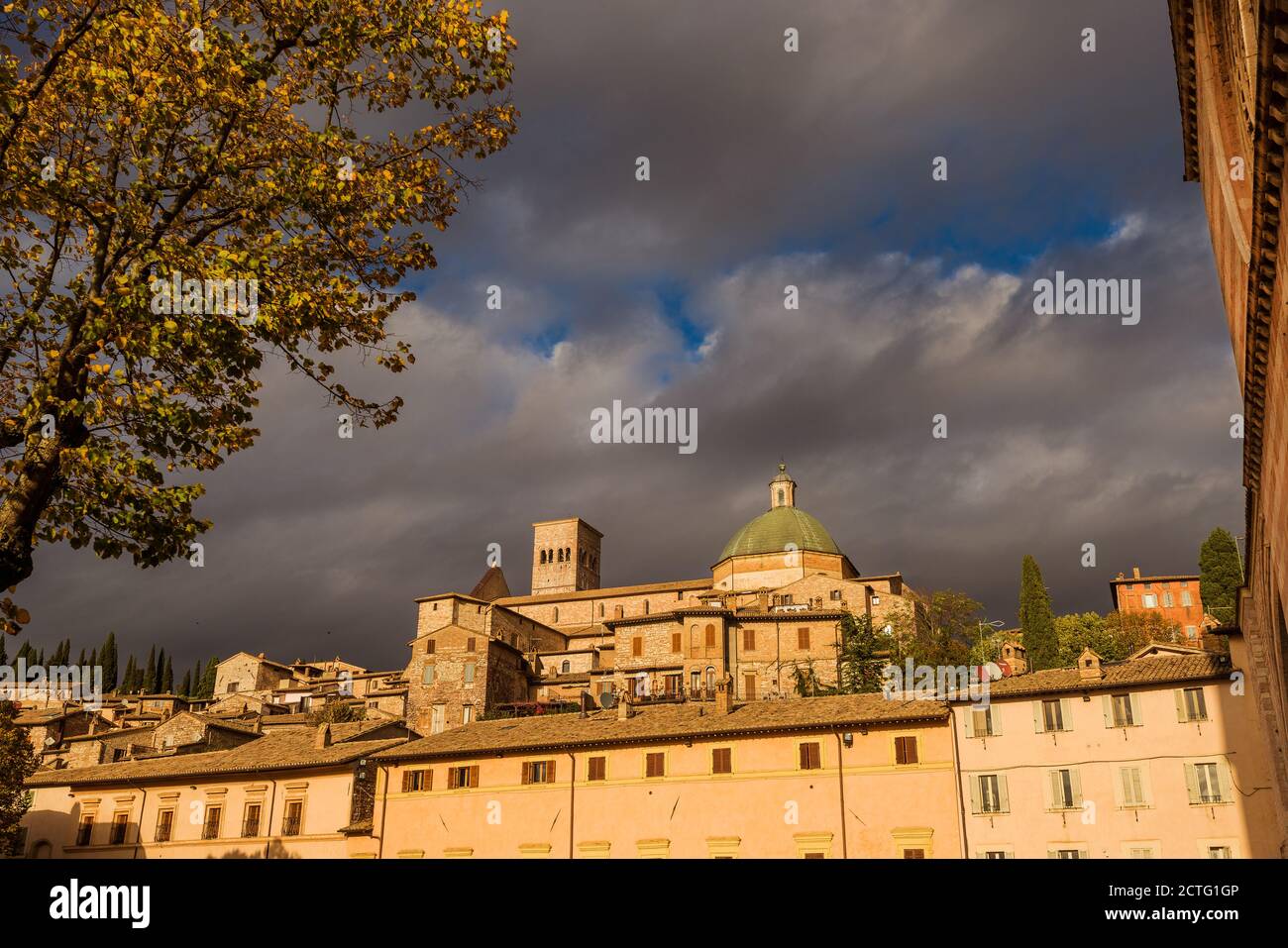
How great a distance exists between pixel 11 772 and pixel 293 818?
10.5 m

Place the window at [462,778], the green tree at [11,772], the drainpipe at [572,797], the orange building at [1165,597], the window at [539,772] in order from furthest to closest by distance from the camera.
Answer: the orange building at [1165,597]
the window at [462,778]
the window at [539,772]
the green tree at [11,772]
the drainpipe at [572,797]

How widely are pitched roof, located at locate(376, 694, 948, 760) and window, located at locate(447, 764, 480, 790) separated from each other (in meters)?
0.63

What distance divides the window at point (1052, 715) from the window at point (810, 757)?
7.77 metres

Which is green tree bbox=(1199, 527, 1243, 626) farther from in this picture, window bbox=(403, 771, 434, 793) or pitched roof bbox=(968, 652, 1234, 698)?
window bbox=(403, 771, 434, 793)

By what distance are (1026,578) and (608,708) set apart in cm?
3585

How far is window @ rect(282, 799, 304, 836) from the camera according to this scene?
3809cm

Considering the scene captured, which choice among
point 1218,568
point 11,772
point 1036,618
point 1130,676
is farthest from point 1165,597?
point 11,772

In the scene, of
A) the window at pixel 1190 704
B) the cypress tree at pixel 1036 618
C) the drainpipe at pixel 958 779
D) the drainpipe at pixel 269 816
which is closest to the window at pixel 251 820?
the drainpipe at pixel 269 816

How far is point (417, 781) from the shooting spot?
125 feet

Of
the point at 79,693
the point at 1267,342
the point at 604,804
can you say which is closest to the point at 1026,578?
the point at 604,804

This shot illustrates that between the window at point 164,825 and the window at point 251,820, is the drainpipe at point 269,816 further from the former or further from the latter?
the window at point 164,825

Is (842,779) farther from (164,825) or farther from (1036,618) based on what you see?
(1036,618)

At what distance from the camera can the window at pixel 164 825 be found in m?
39.8

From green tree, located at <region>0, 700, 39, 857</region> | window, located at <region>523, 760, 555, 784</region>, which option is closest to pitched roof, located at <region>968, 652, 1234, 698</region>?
window, located at <region>523, 760, 555, 784</region>
